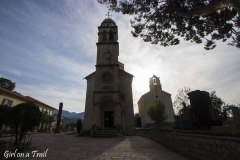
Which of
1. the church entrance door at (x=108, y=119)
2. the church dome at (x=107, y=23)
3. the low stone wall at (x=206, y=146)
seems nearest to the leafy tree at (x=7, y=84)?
the church dome at (x=107, y=23)

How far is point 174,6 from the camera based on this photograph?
10.5 metres

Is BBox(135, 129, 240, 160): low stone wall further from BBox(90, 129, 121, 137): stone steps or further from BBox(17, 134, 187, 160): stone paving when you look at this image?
BBox(90, 129, 121, 137): stone steps

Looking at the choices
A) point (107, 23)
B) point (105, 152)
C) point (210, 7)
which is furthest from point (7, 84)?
point (210, 7)

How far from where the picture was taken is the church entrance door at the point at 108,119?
25.7 meters

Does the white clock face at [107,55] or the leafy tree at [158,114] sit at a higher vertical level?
the white clock face at [107,55]

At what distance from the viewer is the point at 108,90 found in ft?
85.4


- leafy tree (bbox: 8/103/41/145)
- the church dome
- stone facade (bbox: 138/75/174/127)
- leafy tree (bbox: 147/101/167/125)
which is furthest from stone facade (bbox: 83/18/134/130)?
Answer: stone facade (bbox: 138/75/174/127)

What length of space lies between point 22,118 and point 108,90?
16.3 meters

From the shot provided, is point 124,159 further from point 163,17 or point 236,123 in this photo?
point 163,17

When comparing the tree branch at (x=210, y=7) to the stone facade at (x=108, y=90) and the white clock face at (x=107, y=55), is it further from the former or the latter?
the white clock face at (x=107, y=55)

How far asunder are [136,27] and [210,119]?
10.8 meters

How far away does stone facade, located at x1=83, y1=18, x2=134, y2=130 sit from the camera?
24.9 metres

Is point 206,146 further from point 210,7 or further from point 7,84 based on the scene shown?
point 7,84

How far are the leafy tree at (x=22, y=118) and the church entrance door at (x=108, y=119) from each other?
15.5m
